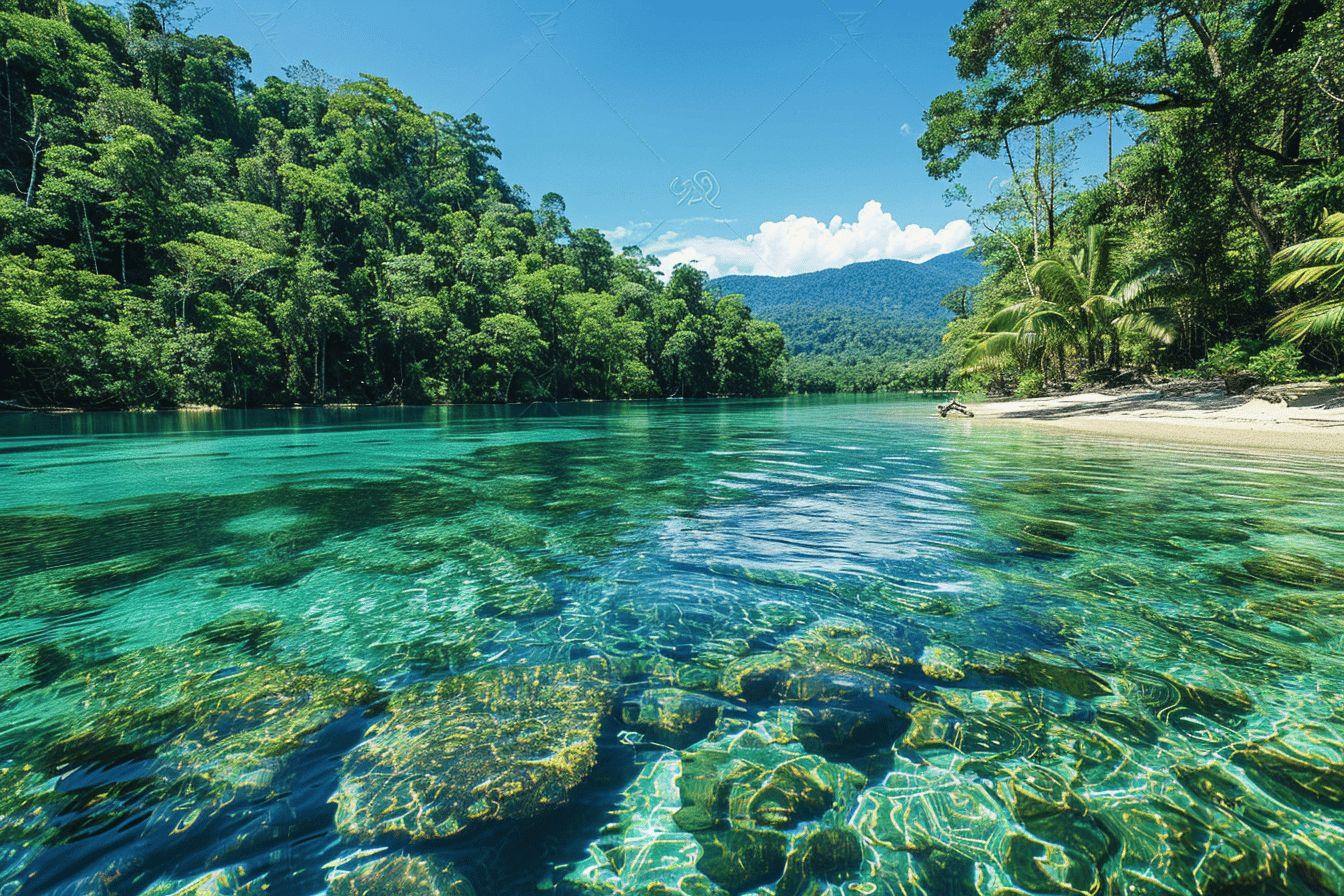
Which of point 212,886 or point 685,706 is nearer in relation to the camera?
point 212,886

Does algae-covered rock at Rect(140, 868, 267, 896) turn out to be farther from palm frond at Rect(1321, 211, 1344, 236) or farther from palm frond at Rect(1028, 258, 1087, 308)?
palm frond at Rect(1028, 258, 1087, 308)

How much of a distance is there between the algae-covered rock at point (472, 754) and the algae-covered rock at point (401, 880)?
0.40 feet

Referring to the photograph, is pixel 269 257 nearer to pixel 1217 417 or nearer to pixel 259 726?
pixel 259 726

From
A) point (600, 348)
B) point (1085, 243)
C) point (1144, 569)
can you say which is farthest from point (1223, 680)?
point (600, 348)

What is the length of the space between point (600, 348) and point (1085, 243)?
46.3 metres

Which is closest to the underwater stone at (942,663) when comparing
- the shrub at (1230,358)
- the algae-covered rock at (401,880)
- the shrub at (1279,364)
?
the algae-covered rock at (401,880)

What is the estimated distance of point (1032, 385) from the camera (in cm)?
2908

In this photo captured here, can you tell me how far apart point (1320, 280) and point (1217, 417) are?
3.92 metres

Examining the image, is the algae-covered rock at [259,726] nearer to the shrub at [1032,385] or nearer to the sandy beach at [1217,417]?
the sandy beach at [1217,417]

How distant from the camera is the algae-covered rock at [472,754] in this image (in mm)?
2035

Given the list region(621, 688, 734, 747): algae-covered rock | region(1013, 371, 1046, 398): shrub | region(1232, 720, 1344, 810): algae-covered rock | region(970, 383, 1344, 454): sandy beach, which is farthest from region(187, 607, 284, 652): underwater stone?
region(1013, 371, 1046, 398): shrub

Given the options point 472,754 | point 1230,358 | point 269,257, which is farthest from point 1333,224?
point 269,257

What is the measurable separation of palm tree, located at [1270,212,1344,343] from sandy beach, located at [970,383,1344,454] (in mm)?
1946

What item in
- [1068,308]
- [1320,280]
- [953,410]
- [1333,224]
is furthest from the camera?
[953,410]
